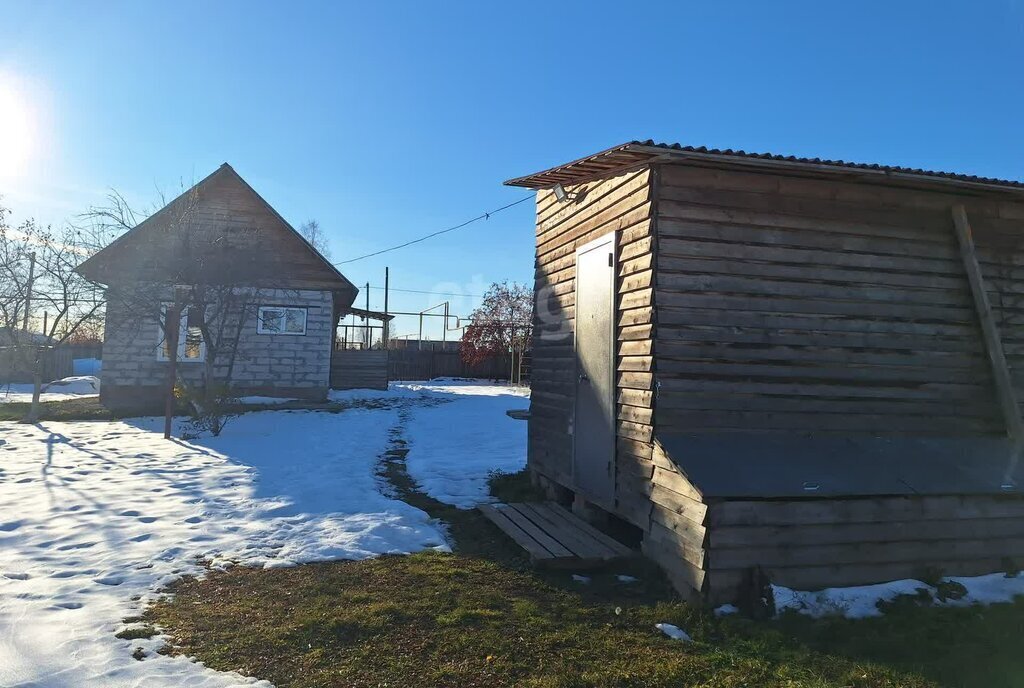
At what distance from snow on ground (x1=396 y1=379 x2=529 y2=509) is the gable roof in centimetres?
497

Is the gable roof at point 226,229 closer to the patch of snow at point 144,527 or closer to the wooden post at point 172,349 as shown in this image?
the wooden post at point 172,349

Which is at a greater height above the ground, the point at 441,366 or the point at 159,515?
the point at 441,366

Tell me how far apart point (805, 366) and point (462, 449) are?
276 inches

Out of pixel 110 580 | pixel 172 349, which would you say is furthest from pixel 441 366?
pixel 110 580

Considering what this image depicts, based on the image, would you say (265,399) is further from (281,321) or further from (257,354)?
(281,321)

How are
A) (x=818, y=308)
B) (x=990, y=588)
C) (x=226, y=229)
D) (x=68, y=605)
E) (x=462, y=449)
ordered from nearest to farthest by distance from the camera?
(x=68, y=605), (x=990, y=588), (x=818, y=308), (x=462, y=449), (x=226, y=229)

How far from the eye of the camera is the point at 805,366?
5352mm

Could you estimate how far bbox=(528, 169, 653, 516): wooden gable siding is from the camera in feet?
17.5

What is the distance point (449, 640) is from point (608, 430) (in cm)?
277

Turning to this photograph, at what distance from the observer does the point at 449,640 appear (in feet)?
12.2

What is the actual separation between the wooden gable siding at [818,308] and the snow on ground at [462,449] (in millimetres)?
3568

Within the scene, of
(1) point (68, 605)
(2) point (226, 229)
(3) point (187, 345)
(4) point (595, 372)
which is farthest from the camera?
(3) point (187, 345)

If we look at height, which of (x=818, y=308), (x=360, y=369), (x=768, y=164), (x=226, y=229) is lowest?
(x=360, y=369)

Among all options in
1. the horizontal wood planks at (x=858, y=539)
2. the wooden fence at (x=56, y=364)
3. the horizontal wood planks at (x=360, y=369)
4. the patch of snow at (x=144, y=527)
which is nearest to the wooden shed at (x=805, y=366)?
the horizontal wood planks at (x=858, y=539)
